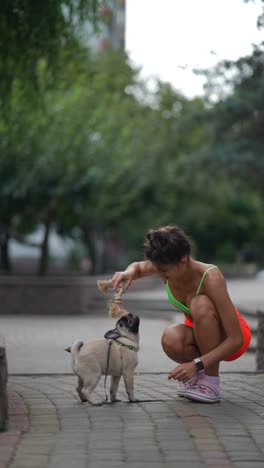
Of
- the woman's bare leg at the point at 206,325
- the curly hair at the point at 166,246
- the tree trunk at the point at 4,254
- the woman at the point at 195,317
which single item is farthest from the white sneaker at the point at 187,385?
the tree trunk at the point at 4,254

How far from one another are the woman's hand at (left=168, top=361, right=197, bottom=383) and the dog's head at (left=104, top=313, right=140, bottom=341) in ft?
1.15

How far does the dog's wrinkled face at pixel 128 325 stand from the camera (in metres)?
6.64

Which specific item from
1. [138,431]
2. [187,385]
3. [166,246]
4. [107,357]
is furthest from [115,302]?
[138,431]

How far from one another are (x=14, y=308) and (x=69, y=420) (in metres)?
14.7

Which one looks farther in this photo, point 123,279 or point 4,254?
point 4,254

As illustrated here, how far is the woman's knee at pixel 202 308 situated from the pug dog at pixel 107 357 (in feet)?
1.35

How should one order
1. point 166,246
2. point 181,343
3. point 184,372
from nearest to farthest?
1. point 166,246
2. point 184,372
3. point 181,343

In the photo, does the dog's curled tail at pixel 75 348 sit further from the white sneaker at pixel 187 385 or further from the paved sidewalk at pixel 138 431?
the white sneaker at pixel 187 385

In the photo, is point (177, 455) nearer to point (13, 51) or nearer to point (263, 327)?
point (263, 327)

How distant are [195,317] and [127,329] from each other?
48 cm

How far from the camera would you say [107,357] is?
6.50 meters

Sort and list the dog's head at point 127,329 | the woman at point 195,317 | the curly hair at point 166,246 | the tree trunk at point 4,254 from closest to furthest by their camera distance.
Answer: the curly hair at point 166,246 < the woman at point 195,317 < the dog's head at point 127,329 < the tree trunk at point 4,254

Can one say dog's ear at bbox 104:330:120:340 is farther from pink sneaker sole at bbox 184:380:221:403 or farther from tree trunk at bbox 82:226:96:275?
tree trunk at bbox 82:226:96:275

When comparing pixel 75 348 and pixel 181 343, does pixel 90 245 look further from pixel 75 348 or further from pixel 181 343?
pixel 75 348
